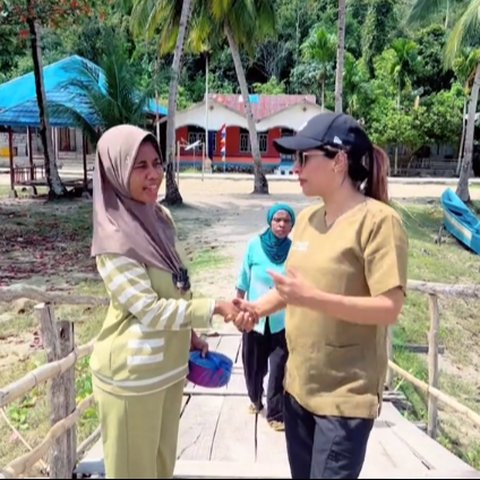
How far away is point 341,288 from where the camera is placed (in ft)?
6.13

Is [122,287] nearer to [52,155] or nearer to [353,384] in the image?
[353,384]

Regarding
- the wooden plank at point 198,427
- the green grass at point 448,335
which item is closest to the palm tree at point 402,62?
the green grass at point 448,335

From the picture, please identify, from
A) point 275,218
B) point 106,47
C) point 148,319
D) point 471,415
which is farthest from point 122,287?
point 106,47

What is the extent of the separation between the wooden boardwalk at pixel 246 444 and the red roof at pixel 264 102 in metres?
26.7

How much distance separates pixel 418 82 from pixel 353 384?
108ft

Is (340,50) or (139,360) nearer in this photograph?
(139,360)

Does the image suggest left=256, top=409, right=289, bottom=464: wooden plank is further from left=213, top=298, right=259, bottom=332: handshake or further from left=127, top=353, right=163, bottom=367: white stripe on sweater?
left=127, top=353, right=163, bottom=367: white stripe on sweater

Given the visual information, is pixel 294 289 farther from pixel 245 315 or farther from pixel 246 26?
pixel 246 26

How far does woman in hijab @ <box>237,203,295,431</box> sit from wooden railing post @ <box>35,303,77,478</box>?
1060 millimetres

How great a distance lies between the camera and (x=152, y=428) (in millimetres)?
2006

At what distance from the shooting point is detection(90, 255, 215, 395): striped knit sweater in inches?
75.1

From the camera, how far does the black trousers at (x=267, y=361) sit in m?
3.62

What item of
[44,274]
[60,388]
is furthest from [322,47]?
[60,388]

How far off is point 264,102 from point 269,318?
92.7 ft
